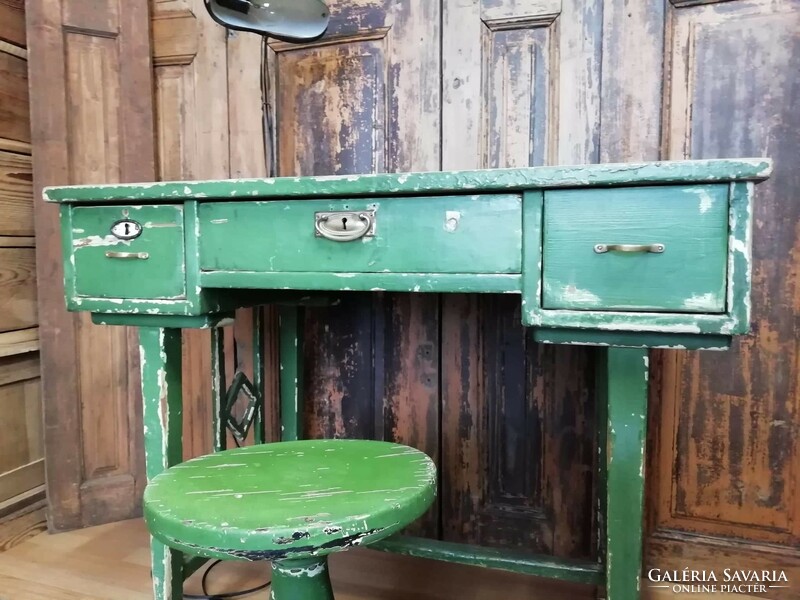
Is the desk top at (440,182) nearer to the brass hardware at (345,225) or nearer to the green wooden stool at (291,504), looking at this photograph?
the brass hardware at (345,225)

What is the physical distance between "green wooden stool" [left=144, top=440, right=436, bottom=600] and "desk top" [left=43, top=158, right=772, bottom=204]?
396mm

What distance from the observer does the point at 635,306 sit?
2.49 ft

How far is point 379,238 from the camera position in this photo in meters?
0.86

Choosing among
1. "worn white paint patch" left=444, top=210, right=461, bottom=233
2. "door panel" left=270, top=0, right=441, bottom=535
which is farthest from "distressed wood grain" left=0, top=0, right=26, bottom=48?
"worn white paint patch" left=444, top=210, right=461, bottom=233

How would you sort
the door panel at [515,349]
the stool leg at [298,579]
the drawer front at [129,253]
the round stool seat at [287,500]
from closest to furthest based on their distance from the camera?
the round stool seat at [287,500]
the stool leg at [298,579]
the drawer front at [129,253]
the door panel at [515,349]

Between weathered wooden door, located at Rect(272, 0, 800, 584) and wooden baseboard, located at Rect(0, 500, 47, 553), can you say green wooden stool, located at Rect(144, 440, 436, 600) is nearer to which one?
weathered wooden door, located at Rect(272, 0, 800, 584)

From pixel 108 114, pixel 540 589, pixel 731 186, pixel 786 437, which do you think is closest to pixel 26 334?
pixel 108 114

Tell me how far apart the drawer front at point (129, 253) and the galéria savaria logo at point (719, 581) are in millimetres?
1189

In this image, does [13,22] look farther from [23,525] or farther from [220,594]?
[220,594]

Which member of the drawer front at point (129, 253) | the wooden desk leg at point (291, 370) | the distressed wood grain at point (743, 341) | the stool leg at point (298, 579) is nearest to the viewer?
the stool leg at point (298, 579)

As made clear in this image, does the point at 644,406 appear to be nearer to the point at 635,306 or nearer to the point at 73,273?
the point at 635,306

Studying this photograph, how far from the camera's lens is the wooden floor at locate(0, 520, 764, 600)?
1276 mm

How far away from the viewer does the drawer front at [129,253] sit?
97 cm

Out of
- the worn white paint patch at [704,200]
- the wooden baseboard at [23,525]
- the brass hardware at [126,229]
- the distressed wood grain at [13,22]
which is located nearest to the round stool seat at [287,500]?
the brass hardware at [126,229]
